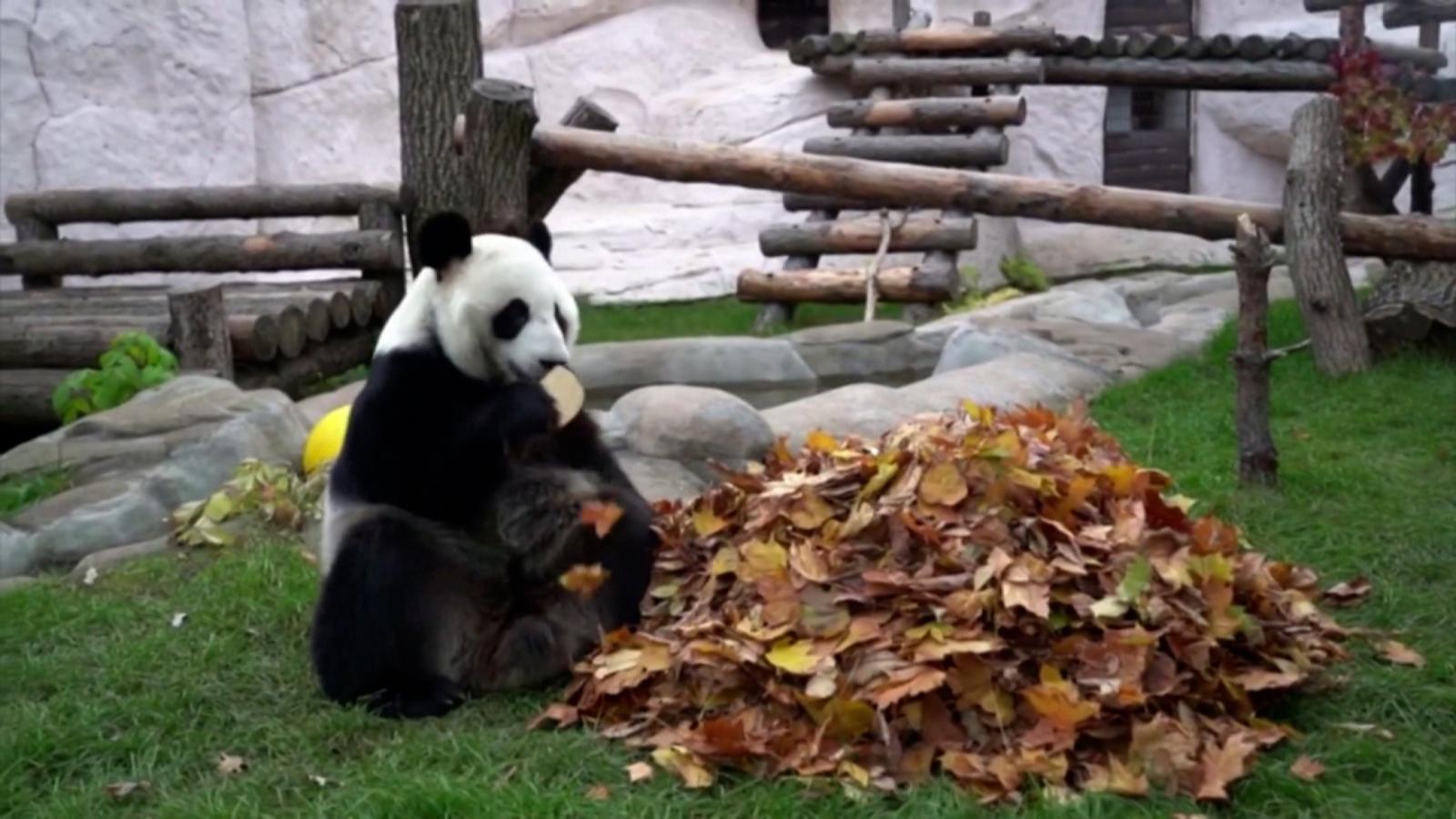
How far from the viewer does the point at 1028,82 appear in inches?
515

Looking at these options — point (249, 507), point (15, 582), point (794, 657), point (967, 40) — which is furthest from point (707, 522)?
point (967, 40)

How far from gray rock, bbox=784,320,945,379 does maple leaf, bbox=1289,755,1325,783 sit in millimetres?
5785

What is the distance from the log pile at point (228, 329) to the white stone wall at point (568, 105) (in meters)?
3.64

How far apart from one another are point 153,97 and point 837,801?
11.5 m

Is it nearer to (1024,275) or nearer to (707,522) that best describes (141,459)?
(707,522)

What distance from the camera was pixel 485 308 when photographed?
13.0 feet

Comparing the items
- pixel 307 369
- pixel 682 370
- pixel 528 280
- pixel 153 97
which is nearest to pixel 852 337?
pixel 682 370

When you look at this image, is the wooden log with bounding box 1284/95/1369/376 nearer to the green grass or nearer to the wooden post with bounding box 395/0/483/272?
the wooden post with bounding box 395/0/483/272

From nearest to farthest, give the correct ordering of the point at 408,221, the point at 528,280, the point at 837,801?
1. the point at 837,801
2. the point at 528,280
3. the point at 408,221

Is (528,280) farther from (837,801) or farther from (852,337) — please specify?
(852,337)

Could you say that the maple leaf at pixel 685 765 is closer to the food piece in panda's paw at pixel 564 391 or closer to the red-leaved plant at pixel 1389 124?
the food piece in panda's paw at pixel 564 391

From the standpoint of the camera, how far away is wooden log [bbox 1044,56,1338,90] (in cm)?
1330

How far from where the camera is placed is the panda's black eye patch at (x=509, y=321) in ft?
13.1

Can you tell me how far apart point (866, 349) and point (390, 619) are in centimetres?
559
